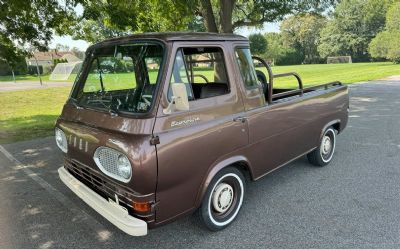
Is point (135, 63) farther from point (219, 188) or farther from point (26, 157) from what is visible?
point (26, 157)

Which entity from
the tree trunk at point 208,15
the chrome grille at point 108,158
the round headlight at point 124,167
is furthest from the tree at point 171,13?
the round headlight at point 124,167

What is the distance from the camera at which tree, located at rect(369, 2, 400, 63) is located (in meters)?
45.8

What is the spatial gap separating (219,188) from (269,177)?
66.8 inches

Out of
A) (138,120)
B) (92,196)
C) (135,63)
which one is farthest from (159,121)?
(92,196)

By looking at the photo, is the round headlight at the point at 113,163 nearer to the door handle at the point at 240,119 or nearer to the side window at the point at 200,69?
the side window at the point at 200,69

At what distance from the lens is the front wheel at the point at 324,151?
5144 mm

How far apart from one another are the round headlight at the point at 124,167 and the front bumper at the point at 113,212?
1.09 ft

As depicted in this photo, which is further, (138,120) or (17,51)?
(17,51)

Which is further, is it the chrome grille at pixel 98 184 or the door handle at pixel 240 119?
the door handle at pixel 240 119

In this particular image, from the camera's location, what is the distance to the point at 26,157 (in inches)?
241

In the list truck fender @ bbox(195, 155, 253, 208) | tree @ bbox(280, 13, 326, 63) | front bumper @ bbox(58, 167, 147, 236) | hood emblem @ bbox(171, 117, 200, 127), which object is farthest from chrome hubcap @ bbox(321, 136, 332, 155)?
tree @ bbox(280, 13, 326, 63)

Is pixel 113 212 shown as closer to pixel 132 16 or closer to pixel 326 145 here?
pixel 326 145

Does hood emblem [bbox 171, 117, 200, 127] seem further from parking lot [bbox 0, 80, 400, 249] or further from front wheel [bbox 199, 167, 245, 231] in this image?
parking lot [bbox 0, 80, 400, 249]

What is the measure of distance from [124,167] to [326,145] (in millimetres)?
3814
